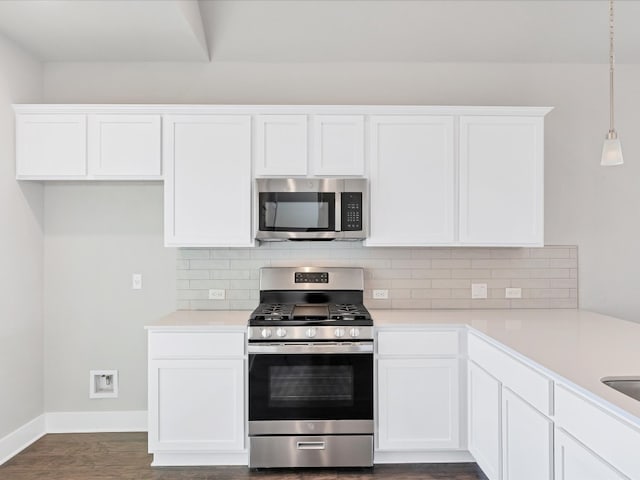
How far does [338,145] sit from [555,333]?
1745mm

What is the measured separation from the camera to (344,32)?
11.4ft

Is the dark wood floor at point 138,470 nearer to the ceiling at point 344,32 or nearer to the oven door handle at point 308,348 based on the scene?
the oven door handle at point 308,348

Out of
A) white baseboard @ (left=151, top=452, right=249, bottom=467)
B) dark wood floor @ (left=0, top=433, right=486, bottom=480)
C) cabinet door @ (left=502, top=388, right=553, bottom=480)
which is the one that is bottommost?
dark wood floor @ (left=0, top=433, right=486, bottom=480)

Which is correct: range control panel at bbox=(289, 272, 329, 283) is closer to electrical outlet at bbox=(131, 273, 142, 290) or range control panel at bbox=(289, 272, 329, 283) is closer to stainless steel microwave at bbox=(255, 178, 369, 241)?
stainless steel microwave at bbox=(255, 178, 369, 241)

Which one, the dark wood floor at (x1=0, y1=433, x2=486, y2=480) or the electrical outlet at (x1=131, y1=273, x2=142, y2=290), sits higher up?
the electrical outlet at (x1=131, y1=273, x2=142, y2=290)

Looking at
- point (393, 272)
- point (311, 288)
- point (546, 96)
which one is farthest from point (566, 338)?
point (546, 96)

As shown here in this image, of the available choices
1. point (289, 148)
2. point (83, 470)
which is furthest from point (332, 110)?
point (83, 470)

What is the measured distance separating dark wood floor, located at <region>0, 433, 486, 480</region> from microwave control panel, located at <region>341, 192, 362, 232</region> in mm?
1544

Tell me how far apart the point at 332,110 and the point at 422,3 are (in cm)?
94

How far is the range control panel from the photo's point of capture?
3.62m

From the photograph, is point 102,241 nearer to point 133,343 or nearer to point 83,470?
point 133,343

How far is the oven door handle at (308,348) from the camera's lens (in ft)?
9.91

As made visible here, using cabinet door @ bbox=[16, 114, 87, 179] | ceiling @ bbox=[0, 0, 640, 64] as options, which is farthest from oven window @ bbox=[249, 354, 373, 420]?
ceiling @ bbox=[0, 0, 640, 64]

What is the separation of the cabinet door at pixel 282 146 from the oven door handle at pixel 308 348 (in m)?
1.13
